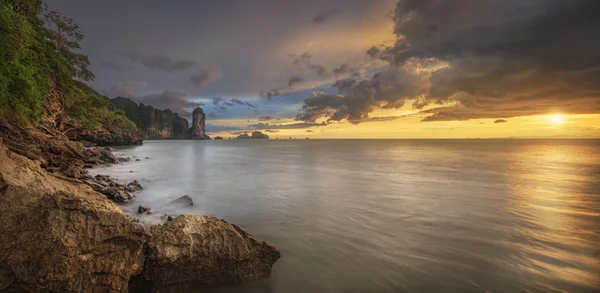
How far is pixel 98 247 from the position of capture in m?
3.94

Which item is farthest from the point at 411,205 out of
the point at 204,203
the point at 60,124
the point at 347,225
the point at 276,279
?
the point at 60,124

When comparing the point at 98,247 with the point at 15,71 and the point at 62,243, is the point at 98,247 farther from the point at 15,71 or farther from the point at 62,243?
the point at 15,71

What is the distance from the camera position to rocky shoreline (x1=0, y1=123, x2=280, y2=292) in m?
3.67

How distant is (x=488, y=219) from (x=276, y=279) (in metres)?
9.24

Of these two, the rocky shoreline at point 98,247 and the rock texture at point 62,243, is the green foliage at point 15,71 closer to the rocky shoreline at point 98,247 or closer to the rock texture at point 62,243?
the rocky shoreline at point 98,247

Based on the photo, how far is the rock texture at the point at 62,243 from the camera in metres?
3.63

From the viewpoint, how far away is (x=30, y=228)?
392cm

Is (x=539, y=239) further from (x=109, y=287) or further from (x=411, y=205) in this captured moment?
(x=109, y=287)

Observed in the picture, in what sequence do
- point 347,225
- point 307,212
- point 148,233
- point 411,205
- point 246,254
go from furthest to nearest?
point 411,205
point 307,212
point 347,225
point 246,254
point 148,233

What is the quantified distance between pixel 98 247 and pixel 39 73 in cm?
2040

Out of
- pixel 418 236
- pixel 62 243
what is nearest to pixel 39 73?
pixel 62 243

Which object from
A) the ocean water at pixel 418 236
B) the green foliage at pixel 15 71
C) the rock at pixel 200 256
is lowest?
the ocean water at pixel 418 236

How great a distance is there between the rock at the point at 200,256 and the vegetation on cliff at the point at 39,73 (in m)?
14.0

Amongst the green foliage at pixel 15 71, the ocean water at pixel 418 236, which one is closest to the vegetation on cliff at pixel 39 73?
the green foliage at pixel 15 71
